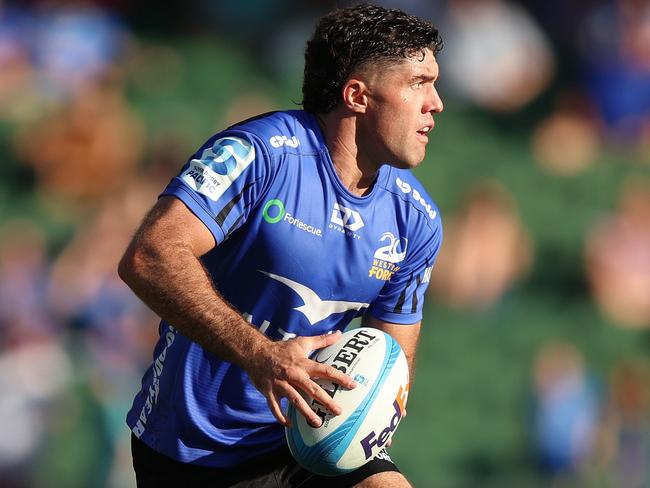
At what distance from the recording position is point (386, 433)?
3736 mm

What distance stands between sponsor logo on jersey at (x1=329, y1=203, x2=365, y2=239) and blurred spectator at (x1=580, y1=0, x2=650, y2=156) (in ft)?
22.5

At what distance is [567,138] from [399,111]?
6548mm

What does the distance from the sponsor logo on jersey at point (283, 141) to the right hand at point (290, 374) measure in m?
0.85

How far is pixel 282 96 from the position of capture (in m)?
9.50

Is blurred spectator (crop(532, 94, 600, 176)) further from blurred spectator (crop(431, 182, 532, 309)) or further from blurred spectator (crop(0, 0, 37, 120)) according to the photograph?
blurred spectator (crop(0, 0, 37, 120))

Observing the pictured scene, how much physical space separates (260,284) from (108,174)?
4.99 meters

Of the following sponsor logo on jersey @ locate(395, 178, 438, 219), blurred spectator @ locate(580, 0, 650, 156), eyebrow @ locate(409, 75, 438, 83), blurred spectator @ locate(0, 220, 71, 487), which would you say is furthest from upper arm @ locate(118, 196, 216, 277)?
blurred spectator @ locate(580, 0, 650, 156)

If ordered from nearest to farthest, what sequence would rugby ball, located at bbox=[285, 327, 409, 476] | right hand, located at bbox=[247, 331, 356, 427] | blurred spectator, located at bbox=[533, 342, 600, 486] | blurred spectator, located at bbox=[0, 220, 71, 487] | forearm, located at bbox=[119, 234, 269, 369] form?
1. right hand, located at bbox=[247, 331, 356, 427]
2. forearm, located at bbox=[119, 234, 269, 369]
3. rugby ball, located at bbox=[285, 327, 409, 476]
4. blurred spectator, located at bbox=[0, 220, 71, 487]
5. blurred spectator, located at bbox=[533, 342, 600, 486]

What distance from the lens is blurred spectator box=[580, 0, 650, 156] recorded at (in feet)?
33.7

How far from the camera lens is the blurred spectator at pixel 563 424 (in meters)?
8.96

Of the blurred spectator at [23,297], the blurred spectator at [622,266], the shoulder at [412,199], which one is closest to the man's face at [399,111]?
the shoulder at [412,199]

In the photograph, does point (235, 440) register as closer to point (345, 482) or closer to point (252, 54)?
point (345, 482)

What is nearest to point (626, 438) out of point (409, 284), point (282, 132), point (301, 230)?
point (409, 284)

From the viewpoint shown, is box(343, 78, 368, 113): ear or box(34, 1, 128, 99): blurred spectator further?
box(34, 1, 128, 99): blurred spectator
